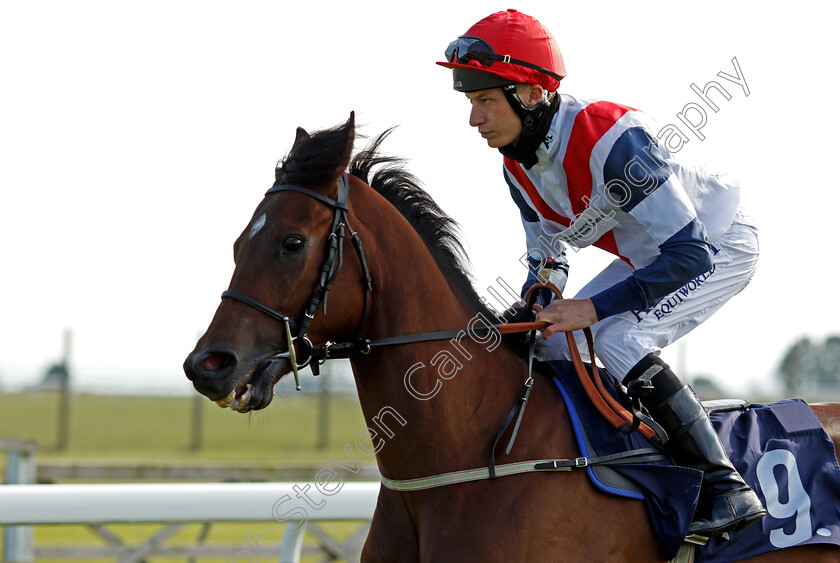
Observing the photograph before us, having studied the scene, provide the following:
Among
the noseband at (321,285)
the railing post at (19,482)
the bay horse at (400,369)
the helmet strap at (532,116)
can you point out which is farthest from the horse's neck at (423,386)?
the railing post at (19,482)

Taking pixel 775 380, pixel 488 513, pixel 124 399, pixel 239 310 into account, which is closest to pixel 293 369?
pixel 239 310

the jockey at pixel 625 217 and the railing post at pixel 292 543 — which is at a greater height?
the jockey at pixel 625 217

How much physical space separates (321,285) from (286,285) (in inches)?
3.8

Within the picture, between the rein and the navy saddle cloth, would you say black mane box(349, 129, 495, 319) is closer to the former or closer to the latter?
the rein

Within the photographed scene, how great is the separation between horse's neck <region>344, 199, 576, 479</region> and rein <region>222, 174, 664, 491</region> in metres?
0.03

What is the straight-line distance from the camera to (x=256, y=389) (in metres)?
2.35

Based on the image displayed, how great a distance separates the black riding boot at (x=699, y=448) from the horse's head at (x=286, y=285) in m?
0.92

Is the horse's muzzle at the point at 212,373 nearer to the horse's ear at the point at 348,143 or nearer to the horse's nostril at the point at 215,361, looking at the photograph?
the horse's nostril at the point at 215,361

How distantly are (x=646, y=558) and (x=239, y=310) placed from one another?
1360 mm

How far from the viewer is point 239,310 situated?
2.37 m

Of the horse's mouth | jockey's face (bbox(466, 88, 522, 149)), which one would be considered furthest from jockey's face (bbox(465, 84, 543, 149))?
the horse's mouth

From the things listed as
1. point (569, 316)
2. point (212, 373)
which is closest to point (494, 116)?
point (569, 316)

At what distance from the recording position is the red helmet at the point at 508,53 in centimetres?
275

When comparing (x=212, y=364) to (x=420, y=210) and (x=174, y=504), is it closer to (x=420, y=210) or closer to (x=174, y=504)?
(x=420, y=210)
